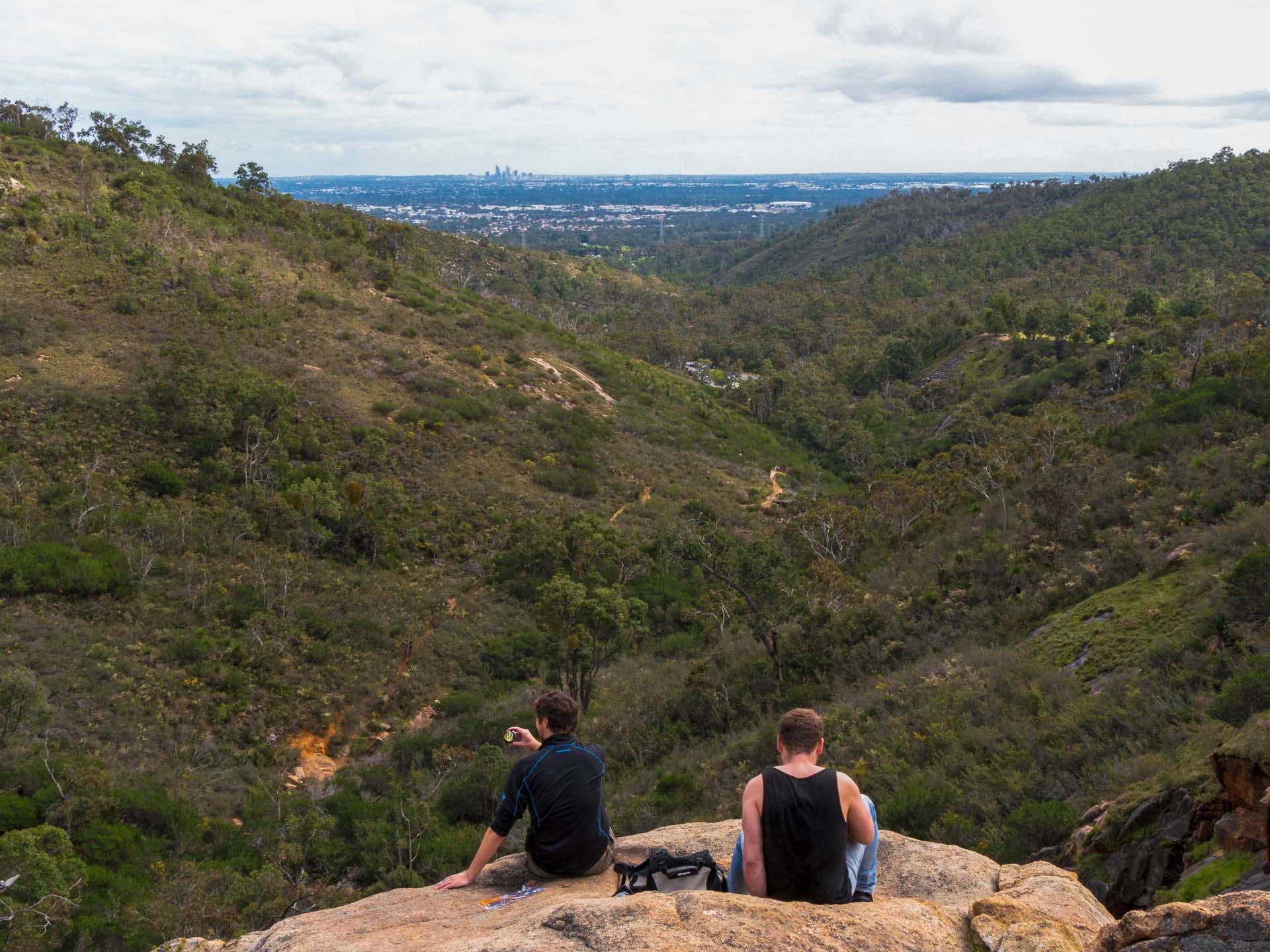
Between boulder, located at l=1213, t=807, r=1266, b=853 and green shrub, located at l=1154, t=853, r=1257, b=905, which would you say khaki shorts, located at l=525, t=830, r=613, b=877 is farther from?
boulder, located at l=1213, t=807, r=1266, b=853

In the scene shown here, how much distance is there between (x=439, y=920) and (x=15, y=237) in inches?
1465

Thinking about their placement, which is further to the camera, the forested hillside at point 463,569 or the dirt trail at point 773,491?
the dirt trail at point 773,491

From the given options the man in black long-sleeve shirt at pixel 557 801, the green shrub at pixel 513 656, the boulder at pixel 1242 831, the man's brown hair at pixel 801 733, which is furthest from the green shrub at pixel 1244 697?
the green shrub at pixel 513 656

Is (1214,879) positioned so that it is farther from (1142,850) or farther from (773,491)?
(773,491)

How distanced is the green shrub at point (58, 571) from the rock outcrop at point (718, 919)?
1561 cm

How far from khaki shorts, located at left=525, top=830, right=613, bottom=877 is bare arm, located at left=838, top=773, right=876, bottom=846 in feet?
4.91

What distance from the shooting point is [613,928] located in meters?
3.24

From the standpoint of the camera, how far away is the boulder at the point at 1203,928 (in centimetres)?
266

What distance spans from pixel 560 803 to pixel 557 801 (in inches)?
0.8

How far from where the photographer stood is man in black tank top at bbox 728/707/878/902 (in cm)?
364

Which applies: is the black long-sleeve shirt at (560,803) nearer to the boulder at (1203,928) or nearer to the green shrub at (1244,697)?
the boulder at (1203,928)

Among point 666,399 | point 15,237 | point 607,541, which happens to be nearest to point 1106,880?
point 607,541

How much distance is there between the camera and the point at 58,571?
1733cm

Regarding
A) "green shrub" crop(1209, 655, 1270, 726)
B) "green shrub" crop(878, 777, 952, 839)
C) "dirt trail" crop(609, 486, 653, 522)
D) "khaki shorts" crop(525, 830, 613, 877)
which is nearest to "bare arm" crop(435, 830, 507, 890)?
"khaki shorts" crop(525, 830, 613, 877)
